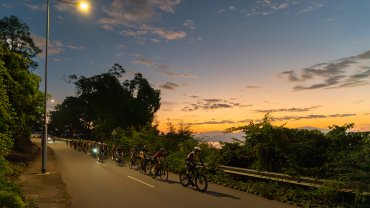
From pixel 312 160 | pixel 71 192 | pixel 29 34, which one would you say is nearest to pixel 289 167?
pixel 312 160

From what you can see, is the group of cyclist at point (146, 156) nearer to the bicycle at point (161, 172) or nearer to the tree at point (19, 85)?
the bicycle at point (161, 172)

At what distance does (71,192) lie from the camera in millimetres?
16781

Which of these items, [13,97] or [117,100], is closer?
[13,97]

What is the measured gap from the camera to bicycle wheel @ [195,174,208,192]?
669 inches

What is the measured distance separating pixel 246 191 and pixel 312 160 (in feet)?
10.4

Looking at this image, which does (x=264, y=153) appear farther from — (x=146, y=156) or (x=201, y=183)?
(x=146, y=156)

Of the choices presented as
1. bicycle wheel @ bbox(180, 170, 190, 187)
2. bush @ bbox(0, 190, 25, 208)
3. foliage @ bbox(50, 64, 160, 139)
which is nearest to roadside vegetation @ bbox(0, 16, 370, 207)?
bush @ bbox(0, 190, 25, 208)

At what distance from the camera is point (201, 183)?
56.6 ft

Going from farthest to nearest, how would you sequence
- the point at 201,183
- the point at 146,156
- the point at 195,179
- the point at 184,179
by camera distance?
1. the point at 146,156
2. the point at 184,179
3. the point at 195,179
4. the point at 201,183

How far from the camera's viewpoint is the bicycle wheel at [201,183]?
1698cm

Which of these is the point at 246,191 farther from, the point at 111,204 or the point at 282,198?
the point at 111,204

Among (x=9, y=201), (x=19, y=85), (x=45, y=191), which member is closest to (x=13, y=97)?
(x=19, y=85)

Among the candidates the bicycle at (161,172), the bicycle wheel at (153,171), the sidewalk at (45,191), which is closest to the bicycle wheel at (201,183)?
the bicycle at (161,172)

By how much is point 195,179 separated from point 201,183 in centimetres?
43
